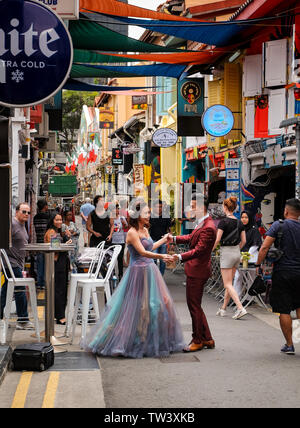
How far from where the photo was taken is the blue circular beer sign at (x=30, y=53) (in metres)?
7.04

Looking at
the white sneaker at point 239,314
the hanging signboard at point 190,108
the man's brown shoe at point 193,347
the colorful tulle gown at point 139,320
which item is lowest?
the white sneaker at point 239,314

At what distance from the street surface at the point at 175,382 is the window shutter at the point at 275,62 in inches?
311

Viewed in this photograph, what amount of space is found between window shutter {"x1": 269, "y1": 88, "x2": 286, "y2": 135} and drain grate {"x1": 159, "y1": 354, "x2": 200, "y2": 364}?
337 inches

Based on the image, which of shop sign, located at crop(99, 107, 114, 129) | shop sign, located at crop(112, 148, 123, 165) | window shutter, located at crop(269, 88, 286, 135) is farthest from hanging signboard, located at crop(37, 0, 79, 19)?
shop sign, located at crop(99, 107, 114, 129)

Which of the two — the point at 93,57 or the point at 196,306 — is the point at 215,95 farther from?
the point at 196,306

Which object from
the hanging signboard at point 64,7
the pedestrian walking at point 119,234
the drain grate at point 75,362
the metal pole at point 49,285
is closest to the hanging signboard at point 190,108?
the pedestrian walking at point 119,234

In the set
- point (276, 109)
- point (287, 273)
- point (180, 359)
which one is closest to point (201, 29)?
point (276, 109)

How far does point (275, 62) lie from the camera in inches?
635

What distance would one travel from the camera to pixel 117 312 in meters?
8.95

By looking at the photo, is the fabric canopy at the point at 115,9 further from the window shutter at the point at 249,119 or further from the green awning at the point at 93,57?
the window shutter at the point at 249,119

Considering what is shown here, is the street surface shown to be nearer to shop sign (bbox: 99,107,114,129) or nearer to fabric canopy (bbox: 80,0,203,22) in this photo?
fabric canopy (bbox: 80,0,203,22)

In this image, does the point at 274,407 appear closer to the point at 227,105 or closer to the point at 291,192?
the point at 291,192

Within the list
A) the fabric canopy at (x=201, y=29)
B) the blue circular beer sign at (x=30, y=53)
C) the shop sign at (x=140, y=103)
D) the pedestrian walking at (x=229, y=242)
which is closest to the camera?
the blue circular beer sign at (x=30, y=53)
